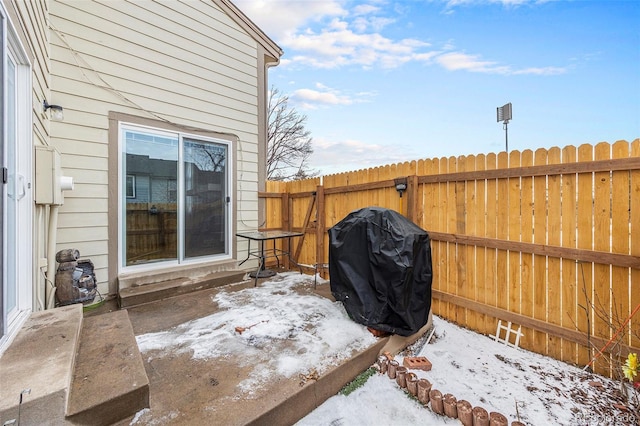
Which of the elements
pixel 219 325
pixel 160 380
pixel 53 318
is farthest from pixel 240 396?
pixel 53 318

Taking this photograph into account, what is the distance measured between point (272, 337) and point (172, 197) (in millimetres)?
2598

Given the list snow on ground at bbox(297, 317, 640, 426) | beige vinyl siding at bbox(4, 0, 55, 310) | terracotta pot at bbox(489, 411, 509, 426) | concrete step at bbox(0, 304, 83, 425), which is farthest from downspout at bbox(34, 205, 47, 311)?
terracotta pot at bbox(489, 411, 509, 426)

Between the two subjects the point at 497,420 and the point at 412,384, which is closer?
the point at 497,420

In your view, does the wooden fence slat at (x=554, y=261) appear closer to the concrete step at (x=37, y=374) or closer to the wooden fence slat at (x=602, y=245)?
the wooden fence slat at (x=602, y=245)

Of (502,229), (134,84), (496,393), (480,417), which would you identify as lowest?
(496,393)

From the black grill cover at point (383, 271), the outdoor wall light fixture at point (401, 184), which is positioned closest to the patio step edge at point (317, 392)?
the black grill cover at point (383, 271)

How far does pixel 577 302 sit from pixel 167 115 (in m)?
5.14

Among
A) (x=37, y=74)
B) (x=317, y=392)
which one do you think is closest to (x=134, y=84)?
(x=37, y=74)

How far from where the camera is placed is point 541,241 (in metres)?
2.56

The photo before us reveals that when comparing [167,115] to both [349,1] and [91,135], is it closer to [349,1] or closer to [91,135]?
[91,135]

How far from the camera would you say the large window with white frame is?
3578mm

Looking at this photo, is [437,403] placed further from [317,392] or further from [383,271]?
[383,271]

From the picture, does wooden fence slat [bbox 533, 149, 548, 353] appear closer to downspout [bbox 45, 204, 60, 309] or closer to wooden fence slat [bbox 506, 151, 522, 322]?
wooden fence slat [bbox 506, 151, 522, 322]

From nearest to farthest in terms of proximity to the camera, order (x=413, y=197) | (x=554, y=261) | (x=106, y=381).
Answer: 1. (x=106, y=381)
2. (x=554, y=261)
3. (x=413, y=197)
